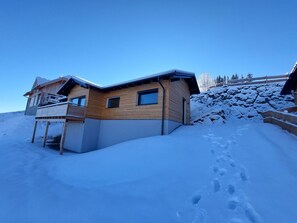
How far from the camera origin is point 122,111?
40.0 ft

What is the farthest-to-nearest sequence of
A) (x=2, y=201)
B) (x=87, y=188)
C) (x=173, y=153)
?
(x=173, y=153)
(x=87, y=188)
(x=2, y=201)

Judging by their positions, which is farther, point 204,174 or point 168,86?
point 168,86

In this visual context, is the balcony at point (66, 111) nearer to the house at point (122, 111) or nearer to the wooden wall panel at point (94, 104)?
the house at point (122, 111)

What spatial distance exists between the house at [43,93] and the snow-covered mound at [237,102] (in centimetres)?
2062

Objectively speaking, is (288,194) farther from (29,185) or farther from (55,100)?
(55,100)

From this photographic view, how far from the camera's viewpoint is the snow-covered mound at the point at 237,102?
54.0 ft

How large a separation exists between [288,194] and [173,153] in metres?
3.51

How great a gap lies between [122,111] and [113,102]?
184 cm

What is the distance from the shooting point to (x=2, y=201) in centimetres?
421

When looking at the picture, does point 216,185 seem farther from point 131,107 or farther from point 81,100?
point 81,100

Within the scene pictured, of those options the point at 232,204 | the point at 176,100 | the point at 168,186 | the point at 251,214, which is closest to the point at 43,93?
the point at 176,100

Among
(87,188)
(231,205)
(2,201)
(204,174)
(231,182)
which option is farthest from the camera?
(87,188)

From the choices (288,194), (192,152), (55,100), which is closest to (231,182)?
(288,194)

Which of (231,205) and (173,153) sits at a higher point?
(173,153)
